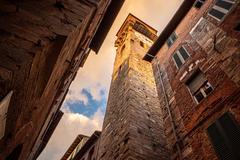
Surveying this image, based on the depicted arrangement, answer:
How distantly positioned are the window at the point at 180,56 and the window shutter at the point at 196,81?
118cm

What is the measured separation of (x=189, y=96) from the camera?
648cm

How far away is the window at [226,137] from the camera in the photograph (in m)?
4.14

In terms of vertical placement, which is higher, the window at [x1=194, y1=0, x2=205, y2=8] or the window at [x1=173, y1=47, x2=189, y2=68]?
the window at [x1=194, y1=0, x2=205, y2=8]

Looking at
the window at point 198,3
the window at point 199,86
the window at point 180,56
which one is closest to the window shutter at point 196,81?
the window at point 199,86

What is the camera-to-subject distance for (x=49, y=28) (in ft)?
7.48

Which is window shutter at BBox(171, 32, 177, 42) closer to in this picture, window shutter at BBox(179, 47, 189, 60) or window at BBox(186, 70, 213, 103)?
window shutter at BBox(179, 47, 189, 60)

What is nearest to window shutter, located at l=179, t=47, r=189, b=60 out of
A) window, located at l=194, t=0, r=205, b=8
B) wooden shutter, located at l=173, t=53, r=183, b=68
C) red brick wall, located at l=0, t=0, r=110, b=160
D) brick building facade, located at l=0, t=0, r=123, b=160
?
wooden shutter, located at l=173, t=53, r=183, b=68

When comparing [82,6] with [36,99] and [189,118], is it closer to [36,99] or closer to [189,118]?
[36,99]

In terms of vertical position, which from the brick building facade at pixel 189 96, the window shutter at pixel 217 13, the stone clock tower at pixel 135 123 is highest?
the window shutter at pixel 217 13

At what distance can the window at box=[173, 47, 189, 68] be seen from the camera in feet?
25.7

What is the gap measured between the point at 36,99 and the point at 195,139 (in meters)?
4.16

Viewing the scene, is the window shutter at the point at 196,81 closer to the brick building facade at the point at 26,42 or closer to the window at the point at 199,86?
the window at the point at 199,86

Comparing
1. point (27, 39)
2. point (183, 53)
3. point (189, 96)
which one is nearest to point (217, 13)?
point (183, 53)

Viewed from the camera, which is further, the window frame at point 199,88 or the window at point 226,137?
the window frame at point 199,88
